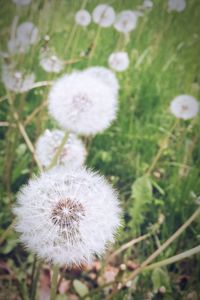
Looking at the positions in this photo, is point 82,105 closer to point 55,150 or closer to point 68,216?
point 55,150

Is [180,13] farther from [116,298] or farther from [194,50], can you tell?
[116,298]

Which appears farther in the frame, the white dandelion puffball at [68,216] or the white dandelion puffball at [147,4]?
the white dandelion puffball at [147,4]

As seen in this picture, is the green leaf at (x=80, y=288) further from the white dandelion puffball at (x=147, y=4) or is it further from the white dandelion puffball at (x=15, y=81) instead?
the white dandelion puffball at (x=147, y=4)

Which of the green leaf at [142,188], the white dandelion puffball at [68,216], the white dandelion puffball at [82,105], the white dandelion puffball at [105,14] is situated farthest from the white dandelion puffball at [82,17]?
the white dandelion puffball at [68,216]

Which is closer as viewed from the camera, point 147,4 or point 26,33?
point 26,33

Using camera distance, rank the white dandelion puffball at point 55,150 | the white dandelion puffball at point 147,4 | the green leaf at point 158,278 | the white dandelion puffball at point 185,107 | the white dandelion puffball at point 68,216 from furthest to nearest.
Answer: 1. the white dandelion puffball at point 147,4
2. the white dandelion puffball at point 185,107
3. the white dandelion puffball at point 55,150
4. the green leaf at point 158,278
5. the white dandelion puffball at point 68,216

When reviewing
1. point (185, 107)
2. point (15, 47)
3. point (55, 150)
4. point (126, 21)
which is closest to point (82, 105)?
point (55, 150)
